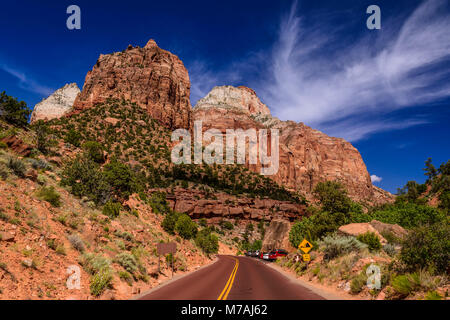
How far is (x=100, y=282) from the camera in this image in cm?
939

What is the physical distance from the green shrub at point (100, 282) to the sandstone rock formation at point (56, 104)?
529 feet

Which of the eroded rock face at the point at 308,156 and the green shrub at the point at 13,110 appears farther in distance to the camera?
the eroded rock face at the point at 308,156

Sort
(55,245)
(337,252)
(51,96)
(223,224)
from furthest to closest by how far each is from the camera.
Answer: (51,96)
(223,224)
(337,252)
(55,245)

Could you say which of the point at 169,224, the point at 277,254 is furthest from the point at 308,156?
the point at 169,224

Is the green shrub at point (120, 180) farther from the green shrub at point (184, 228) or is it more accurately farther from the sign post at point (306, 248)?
the sign post at point (306, 248)

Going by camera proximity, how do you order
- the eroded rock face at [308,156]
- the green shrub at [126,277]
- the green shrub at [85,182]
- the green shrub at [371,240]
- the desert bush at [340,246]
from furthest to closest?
the eroded rock face at [308,156]
the green shrub at [85,182]
the green shrub at [371,240]
the desert bush at [340,246]
the green shrub at [126,277]

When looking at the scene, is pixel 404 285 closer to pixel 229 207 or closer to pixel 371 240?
pixel 371 240

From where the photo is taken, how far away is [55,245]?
1012cm

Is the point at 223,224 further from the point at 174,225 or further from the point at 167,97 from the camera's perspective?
the point at 167,97

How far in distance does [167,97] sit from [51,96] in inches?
4696

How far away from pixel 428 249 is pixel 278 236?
117 ft

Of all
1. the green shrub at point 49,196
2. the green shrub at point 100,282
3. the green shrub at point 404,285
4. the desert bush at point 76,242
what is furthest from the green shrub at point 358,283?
the green shrub at point 49,196

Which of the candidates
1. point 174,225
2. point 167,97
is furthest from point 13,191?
point 167,97

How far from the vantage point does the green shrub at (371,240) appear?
15.4m
